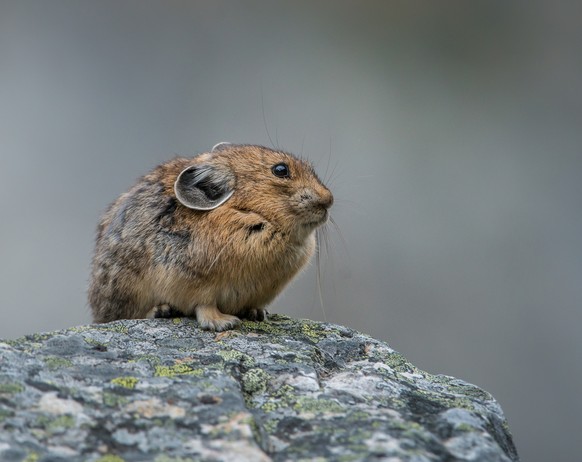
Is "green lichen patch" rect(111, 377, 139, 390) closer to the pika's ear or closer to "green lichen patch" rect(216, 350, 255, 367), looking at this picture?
"green lichen patch" rect(216, 350, 255, 367)

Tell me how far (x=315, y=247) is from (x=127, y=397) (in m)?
2.65

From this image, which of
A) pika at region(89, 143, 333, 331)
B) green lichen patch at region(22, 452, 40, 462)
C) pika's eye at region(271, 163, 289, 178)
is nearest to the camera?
green lichen patch at region(22, 452, 40, 462)

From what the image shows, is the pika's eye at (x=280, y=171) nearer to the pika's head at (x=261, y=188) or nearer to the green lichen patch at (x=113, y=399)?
the pika's head at (x=261, y=188)

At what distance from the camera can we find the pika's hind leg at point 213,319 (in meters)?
4.78

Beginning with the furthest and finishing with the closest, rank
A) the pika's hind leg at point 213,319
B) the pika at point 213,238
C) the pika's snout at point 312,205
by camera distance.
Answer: the pika's snout at point 312,205 < the pika at point 213,238 < the pika's hind leg at point 213,319

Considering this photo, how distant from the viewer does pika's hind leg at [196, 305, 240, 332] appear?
4777 mm

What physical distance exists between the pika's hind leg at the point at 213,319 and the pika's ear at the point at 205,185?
771 mm

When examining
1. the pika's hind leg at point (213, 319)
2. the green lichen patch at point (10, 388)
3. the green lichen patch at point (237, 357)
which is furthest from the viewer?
the pika's hind leg at point (213, 319)

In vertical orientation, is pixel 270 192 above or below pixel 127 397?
above

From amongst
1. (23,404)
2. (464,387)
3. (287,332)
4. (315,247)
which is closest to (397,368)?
(464,387)

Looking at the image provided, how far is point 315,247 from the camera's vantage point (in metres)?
5.64

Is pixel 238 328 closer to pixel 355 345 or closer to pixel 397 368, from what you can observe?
pixel 355 345

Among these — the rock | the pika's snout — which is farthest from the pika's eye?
the rock

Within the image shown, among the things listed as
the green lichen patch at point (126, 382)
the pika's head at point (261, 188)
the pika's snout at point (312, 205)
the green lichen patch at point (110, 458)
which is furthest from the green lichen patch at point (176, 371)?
the pika's snout at point (312, 205)
